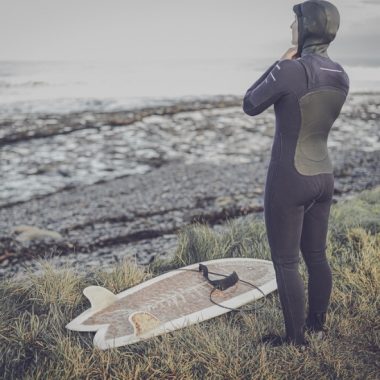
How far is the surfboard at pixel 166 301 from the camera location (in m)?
3.62

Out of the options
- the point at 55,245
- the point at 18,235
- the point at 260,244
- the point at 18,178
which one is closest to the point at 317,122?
the point at 260,244

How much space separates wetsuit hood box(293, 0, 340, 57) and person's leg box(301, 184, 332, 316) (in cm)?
90

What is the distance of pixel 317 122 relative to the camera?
2.98 m

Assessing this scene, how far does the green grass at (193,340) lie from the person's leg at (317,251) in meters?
0.27

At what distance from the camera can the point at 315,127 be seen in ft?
9.82

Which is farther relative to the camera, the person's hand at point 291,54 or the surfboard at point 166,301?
the surfboard at point 166,301

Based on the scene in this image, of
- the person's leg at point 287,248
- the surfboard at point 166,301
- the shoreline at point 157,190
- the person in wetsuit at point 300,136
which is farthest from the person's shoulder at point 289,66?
the shoreline at point 157,190

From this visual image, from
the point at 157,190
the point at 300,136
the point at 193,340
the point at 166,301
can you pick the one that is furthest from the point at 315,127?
the point at 157,190

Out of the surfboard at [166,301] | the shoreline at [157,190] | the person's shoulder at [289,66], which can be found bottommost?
the shoreline at [157,190]

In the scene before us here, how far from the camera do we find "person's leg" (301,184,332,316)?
126 inches

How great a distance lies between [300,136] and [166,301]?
184cm

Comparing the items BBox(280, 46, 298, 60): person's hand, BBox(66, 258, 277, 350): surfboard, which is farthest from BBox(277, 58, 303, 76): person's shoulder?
BBox(66, 258, 277, 350): surfboard

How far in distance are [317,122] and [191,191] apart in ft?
19.6

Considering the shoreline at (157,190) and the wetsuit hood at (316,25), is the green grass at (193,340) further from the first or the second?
the wetsuit hood at (316,25)
